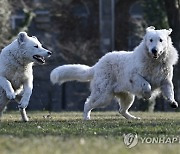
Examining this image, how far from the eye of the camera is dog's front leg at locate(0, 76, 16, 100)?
12.8 metres

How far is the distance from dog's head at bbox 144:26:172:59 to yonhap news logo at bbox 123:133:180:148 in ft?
12.6

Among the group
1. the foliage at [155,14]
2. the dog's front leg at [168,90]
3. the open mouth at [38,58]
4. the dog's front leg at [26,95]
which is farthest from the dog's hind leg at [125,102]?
the foliage at [155,14]

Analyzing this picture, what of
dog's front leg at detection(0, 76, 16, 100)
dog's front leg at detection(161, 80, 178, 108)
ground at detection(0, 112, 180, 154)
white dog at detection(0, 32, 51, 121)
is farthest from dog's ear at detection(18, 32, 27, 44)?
ground at detection(0, 112, 180, 154)

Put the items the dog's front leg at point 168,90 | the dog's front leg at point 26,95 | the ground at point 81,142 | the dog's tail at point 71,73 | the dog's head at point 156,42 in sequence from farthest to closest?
the dog's tail at point 71,73 < the dog's front leg at point 168,90 < the dog's head at point 156,42 < the dog's front leg at point 26,95 < the ground at point 81,142

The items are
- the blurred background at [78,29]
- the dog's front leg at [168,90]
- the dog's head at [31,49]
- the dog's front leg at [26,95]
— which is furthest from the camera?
the blurred background at [78,29]

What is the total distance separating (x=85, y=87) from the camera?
34.5 metres

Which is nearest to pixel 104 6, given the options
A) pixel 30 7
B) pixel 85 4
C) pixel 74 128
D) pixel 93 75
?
pixel 85 4

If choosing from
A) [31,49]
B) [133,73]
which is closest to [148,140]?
[133,73]

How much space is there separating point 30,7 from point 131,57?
24.9m

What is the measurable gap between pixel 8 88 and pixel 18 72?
2.04 feet

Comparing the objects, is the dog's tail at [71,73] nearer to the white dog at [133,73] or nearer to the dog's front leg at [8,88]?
the white dog at [133,73]

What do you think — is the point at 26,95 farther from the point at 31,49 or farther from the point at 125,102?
the point at 125,102

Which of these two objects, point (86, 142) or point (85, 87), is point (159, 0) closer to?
point (85, 87)

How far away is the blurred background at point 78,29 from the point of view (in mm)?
34125
